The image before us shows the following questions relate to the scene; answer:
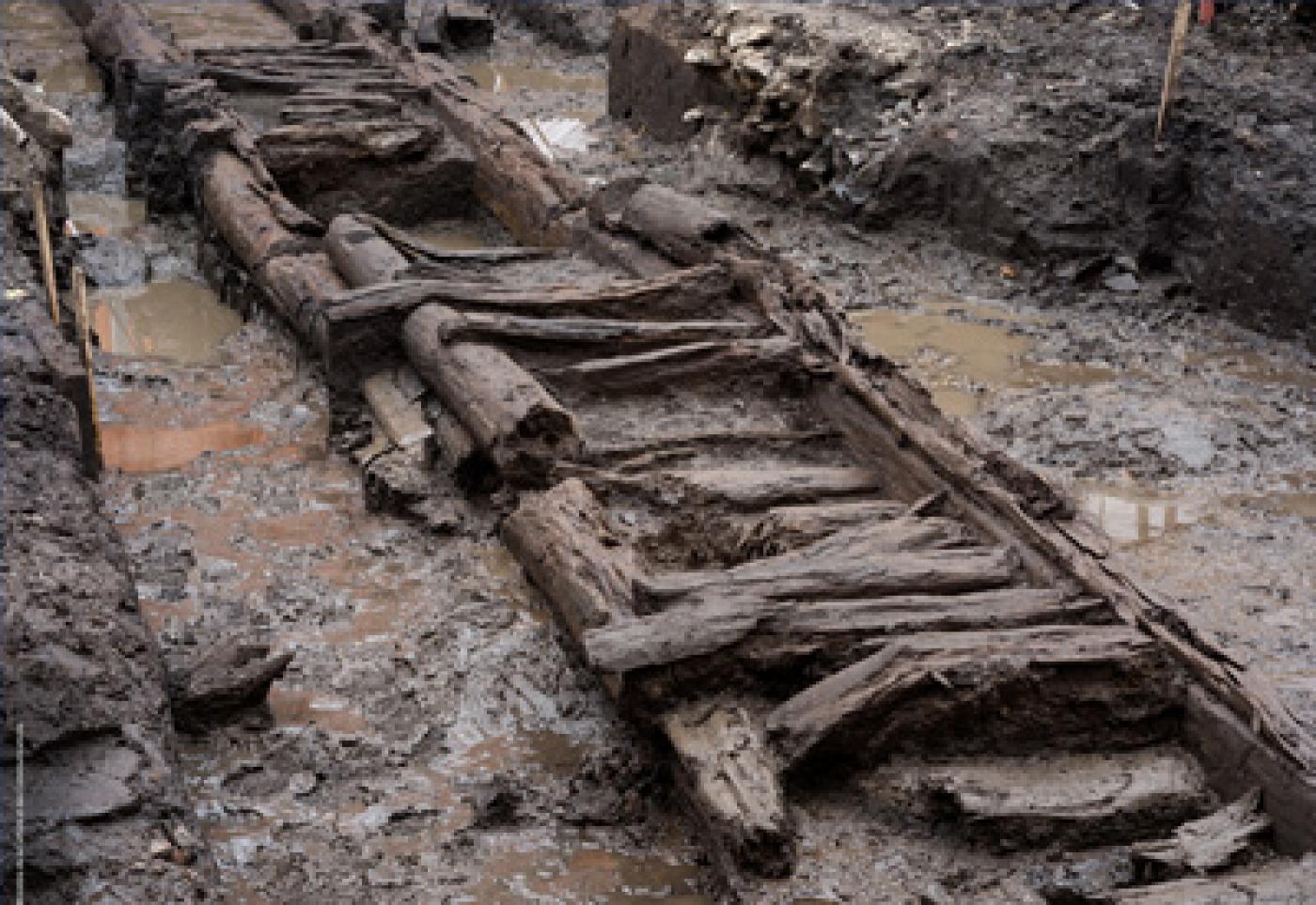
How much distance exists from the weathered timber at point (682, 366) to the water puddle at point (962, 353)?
4.44ft

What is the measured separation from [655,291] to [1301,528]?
3.23 meters

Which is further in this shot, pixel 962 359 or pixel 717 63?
pixel 717 63

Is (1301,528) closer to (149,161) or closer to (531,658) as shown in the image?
(531,658)

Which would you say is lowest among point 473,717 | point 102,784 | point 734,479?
point 473,717

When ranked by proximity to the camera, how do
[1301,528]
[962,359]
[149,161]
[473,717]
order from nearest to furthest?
[473,717], [1301,528], [962,359], [149,161]

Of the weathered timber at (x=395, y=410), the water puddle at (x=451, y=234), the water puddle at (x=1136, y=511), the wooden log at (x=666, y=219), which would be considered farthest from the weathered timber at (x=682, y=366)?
the water puddle at (x=451, y=234)

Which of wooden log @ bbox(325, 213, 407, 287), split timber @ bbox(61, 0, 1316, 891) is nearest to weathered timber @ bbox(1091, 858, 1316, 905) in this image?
split timber @ bbox(61, 0, 1316, 891)

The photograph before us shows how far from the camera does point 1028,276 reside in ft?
31.8

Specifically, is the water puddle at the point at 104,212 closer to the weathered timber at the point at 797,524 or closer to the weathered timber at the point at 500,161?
the weathered timber at the point at 500,161

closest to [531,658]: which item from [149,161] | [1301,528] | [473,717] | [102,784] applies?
[473,717]

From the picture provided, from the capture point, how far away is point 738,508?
615 centimetres

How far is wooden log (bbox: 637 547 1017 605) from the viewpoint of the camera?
200 inches

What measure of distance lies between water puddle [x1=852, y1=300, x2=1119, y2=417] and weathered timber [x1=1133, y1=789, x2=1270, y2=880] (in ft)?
12.8

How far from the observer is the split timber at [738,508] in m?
4.75
